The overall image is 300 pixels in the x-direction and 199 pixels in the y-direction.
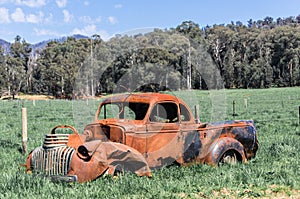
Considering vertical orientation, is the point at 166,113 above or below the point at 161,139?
above

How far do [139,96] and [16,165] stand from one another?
3234 mm

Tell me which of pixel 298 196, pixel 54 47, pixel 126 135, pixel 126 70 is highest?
pixel 54 47

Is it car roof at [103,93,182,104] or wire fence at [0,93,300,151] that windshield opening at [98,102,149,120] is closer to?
car roof at [103,93,182,104]

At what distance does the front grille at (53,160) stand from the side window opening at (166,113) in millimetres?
2033

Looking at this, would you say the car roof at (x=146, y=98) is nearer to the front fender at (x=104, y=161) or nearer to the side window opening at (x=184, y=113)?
the side window opening at (x=184, y=113)

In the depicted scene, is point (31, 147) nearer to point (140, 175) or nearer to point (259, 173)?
point (140, 175)

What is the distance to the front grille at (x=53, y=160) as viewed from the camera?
7320mm

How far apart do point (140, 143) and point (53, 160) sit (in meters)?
1.70

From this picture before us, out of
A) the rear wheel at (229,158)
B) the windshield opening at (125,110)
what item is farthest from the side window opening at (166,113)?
the rear wheel at (229,158)

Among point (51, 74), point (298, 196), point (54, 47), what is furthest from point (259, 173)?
point (54, 47)

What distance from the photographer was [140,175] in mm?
7641

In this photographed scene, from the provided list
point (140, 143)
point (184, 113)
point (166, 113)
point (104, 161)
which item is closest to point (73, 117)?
point (166, 113)

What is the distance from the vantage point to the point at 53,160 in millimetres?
7480

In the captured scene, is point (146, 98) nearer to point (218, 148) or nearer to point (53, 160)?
point (218, 148)
